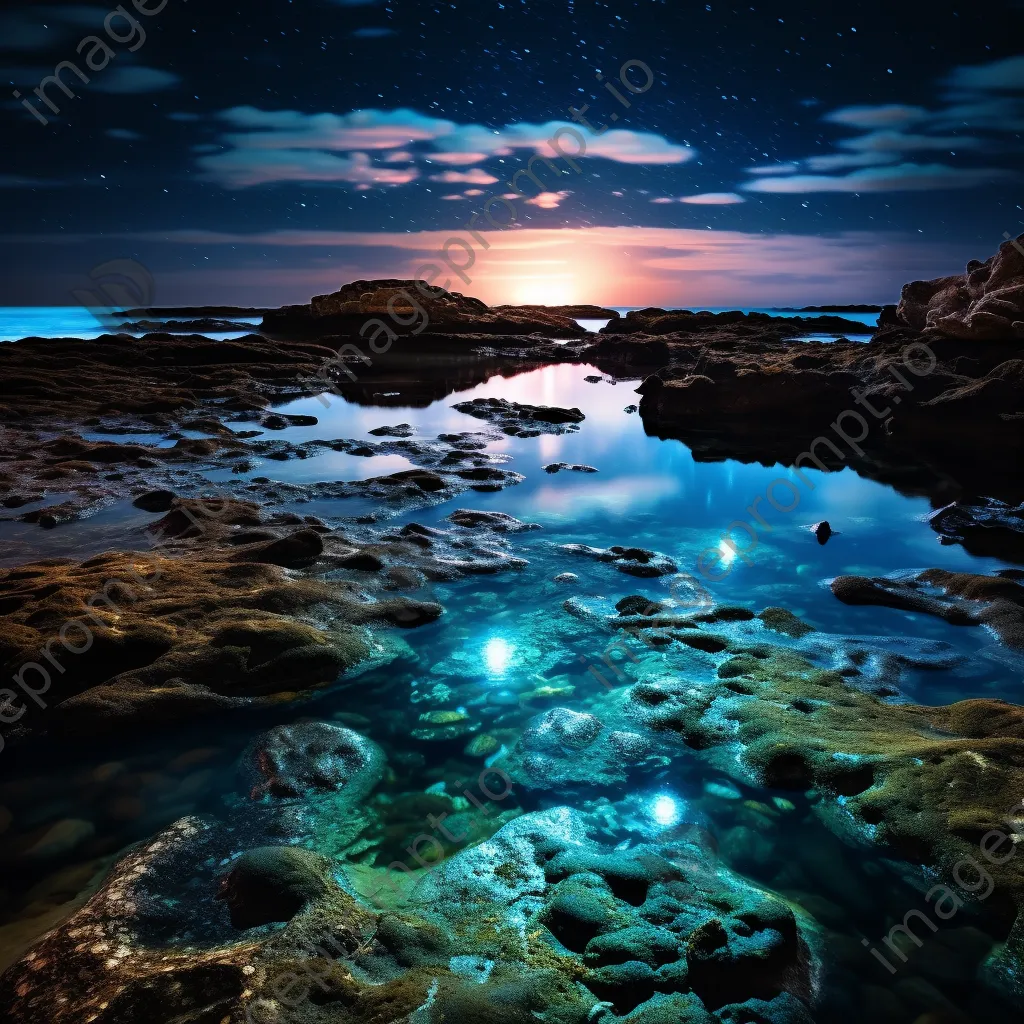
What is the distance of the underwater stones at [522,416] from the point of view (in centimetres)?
2066

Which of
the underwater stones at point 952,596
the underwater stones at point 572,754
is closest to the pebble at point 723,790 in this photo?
the underwater stones at point 572,754

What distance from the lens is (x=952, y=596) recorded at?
842 cm

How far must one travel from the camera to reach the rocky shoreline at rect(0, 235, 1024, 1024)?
3.20 metres

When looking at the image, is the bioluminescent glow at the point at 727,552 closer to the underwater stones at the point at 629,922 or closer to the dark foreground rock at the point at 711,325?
the underwater stones at the point at 629,922

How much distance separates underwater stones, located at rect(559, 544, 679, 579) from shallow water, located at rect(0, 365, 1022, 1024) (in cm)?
24

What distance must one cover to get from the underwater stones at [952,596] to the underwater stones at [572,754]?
4.53 m

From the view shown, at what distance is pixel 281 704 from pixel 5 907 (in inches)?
91.6

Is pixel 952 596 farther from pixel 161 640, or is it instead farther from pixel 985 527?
pixel 161 640

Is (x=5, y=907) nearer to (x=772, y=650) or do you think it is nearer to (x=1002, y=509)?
(x=772, y=650)

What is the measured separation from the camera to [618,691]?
6.12 m

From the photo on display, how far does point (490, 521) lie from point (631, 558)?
2570 millimetres

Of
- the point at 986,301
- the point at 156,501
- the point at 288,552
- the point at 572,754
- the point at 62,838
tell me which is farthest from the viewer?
the point at 986,301

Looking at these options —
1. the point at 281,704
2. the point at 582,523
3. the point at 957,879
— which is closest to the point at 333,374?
the point at 582,523

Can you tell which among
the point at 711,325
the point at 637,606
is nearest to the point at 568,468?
the point at 637,606
